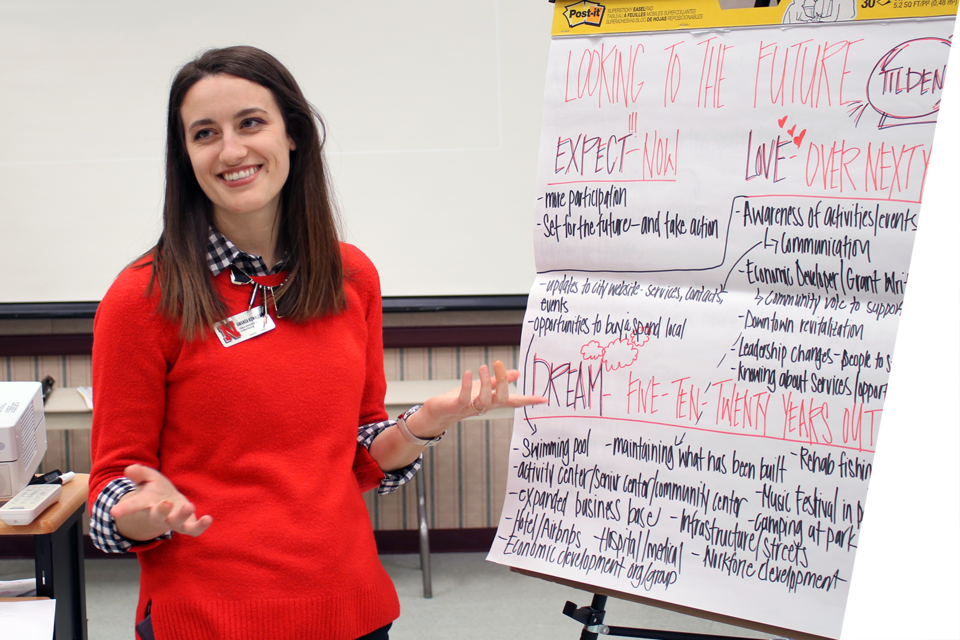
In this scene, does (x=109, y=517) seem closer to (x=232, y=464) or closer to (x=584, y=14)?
(x=232, y=464)

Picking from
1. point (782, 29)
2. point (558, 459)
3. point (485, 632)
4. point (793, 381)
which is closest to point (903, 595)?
point (793, 381)

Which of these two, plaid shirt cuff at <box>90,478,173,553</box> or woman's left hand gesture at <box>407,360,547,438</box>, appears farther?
woman's left hand gesture at <box>407,360,547,438</box>

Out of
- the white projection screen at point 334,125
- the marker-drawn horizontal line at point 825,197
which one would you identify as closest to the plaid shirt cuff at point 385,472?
the marker-drawn horizontal line at point 825,197

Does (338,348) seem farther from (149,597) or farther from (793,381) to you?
(793,381)

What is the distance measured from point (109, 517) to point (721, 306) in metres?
0.86

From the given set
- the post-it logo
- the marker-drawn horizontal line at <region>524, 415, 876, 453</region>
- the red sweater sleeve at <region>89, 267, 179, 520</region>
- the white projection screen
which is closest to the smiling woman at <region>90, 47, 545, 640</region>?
the red sweater sleeve at <region>89, 267, 179, 520</region>

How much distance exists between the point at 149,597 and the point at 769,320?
0.92m

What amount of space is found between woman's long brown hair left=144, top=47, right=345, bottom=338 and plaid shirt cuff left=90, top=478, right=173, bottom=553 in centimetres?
19

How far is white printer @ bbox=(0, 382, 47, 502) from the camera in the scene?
1341 mm

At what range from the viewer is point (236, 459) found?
2.83ft

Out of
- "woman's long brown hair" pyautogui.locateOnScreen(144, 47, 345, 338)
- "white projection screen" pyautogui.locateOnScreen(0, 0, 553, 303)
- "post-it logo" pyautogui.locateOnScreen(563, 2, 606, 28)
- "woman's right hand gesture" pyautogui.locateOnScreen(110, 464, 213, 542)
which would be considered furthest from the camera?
"white projection screen" pyautogui.locateOnScreen(0, 0, 553, 303)

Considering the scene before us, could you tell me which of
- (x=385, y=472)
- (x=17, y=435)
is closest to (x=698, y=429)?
(x=385, y=472)

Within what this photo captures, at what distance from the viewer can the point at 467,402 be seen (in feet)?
3.16

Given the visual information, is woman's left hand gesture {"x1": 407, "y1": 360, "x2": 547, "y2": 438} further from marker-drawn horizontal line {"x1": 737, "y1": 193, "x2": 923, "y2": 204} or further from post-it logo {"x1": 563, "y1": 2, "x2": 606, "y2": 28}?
post-it logo {"x1": 563, "y1": 2, "x2": 606, "y2": 28}
